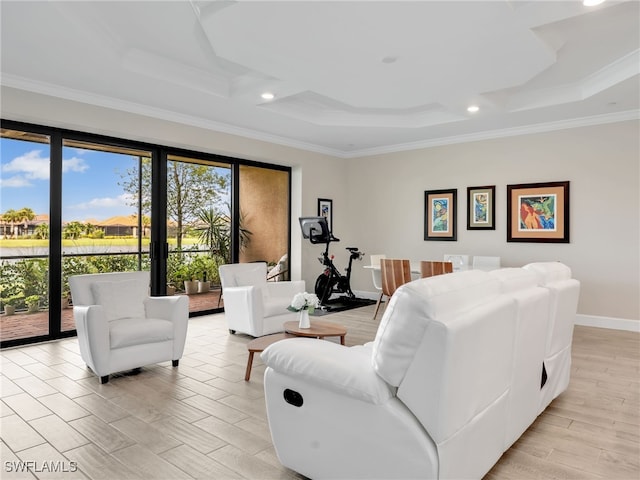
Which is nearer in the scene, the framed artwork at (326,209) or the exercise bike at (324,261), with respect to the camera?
the exercise bike at (324,261)

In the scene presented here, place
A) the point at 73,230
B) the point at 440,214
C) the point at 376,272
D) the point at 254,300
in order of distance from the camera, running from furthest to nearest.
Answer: the point at 440,214, the point at 376,272, the point at 73,230, the point at 254,300

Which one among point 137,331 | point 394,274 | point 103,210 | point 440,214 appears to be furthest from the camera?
Answer: point 440,214

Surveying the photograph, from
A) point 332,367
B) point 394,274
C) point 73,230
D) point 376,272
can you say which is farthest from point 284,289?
point 332,367

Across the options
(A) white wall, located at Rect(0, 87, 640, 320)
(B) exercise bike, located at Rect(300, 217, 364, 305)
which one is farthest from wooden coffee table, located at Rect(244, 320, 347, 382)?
(A) white wall, located at Rect(0, 87, 640, 320)

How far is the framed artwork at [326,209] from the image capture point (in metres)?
7.87

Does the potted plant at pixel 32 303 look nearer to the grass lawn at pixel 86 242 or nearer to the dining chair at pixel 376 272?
the grass lawn at pixel 86 242

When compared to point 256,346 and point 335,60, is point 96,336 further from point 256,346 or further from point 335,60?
point 335,60

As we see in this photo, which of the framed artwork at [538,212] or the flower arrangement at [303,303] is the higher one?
the framed artwork at [538,212]

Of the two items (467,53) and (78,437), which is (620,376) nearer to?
(467,53)

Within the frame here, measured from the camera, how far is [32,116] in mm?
4480

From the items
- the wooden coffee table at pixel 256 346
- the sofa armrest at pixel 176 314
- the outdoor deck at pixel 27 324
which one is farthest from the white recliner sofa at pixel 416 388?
the outdoor deck at pixel 27 324

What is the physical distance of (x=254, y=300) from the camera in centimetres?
479
